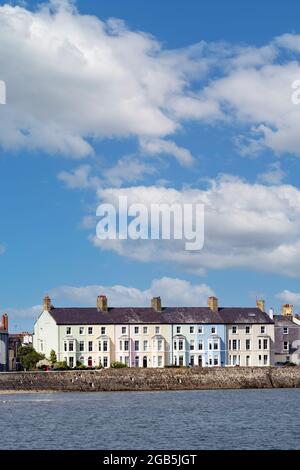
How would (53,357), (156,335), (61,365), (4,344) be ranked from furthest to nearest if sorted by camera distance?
(4,344), (156,335), (53,357), (61,365)

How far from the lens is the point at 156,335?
398ft

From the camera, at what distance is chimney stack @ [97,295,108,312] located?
401ft

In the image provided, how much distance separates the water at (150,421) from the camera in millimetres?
53625

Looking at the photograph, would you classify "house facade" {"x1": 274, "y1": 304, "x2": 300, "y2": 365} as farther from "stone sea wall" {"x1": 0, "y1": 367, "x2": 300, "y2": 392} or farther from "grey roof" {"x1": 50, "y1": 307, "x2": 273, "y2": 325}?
"stone sea wall" {"x1": 0, "y1": 367, "x2": 300, "y2": 392}

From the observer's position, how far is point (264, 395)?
94750 millimetres

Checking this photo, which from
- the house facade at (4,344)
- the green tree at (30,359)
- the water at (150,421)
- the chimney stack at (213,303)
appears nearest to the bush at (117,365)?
the green tree at (30,359)

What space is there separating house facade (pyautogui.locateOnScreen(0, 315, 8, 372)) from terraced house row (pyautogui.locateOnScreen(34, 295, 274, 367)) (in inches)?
168

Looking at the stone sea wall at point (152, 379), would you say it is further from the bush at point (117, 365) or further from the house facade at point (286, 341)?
the house facade at point (286, 341)

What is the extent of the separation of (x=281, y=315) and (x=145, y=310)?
2251 centimetres

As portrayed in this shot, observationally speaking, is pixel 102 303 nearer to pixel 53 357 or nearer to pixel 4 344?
pixel 53 357

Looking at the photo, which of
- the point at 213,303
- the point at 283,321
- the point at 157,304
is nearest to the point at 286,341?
the point at 283,321

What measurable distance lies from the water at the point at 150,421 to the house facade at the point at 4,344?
87.0 ft

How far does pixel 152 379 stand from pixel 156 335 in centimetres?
1769

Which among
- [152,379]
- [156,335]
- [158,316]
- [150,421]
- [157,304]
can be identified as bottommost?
[150,421]
